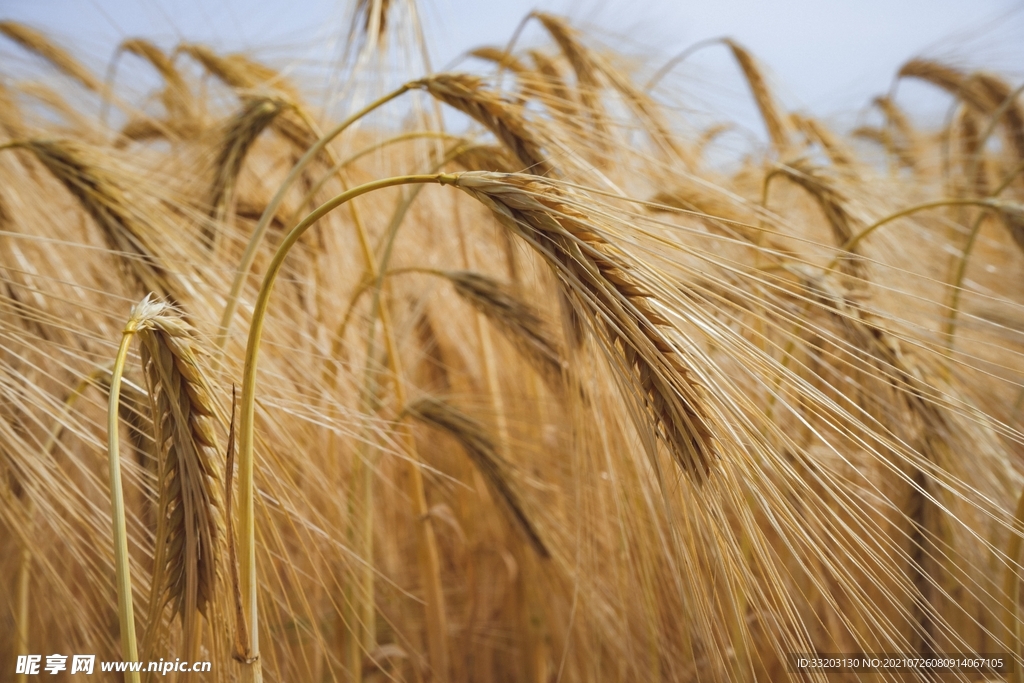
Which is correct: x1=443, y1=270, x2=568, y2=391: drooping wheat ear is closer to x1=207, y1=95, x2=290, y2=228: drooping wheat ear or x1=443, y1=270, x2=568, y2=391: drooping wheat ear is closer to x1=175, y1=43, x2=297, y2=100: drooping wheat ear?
x1=207, y1=95, x2=290, y2=228: drooping wheat ear

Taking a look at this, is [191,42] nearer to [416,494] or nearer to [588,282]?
[416,494]

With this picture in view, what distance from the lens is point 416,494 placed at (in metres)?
1.17

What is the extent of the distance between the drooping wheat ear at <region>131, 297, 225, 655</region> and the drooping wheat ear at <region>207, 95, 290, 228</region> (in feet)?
2.16

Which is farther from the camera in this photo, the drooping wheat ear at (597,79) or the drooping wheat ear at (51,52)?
the drooping wheat ear at (51,52)

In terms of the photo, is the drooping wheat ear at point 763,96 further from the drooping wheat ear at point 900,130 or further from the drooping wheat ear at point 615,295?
the drooping wheat ear at point 615,295

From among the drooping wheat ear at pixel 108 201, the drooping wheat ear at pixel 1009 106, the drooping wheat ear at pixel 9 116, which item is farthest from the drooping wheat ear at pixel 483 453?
the drooping wheat ear at pixel 1009 106

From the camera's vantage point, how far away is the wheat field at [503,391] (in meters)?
0.52

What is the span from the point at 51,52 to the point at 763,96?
2.67m

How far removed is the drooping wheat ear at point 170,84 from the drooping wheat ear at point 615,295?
70.6 inches

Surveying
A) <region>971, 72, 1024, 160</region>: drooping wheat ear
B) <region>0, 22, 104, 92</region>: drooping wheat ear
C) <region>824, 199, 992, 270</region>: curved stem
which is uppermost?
<region>0, 22, 104, 92</region>: drooping wheat ear

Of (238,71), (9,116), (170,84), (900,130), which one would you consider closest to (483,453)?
(238,71)

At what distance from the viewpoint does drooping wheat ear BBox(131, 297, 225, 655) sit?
53 cm

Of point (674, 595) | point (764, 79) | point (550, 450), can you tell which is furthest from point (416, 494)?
point (764, 79)

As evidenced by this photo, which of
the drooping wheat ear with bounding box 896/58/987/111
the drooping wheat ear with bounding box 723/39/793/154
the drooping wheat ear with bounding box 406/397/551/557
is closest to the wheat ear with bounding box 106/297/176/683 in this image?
the drooping wheat ear with bounding box 406/397/551/557
